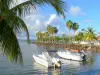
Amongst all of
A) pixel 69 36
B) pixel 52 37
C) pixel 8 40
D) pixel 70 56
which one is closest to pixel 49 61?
pixel 70 56

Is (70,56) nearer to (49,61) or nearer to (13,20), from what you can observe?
(49,61)

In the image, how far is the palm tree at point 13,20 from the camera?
922 cm

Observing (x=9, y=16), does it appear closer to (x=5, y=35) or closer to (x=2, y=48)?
(x=5, y=35)

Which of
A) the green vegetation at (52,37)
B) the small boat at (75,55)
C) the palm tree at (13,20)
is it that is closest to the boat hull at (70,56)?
the small boat at (75,55)

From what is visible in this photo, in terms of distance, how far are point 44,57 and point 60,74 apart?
10.1 m

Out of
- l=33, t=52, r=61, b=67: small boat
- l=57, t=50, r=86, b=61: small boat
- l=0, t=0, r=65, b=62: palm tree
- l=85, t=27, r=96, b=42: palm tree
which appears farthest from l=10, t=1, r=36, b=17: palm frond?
l=85, t=27, r=96, b=42: palm tree

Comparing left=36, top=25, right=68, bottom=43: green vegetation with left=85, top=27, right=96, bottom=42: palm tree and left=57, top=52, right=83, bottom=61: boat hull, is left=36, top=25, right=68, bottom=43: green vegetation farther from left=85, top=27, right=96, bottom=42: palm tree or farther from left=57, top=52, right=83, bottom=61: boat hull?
left=57, top=52, right=83, bottom=61: boat hull

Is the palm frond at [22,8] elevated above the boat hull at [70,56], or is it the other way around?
the palm frond at [22,8]

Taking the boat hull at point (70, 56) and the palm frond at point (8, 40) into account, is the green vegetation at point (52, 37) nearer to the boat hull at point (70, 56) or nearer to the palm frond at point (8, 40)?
the boat hull at point (70, 56)

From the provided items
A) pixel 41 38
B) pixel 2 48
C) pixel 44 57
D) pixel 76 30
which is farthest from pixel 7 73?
pixel 41 38

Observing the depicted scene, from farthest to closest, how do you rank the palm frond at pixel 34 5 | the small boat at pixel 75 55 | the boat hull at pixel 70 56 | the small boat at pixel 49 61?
the small boat at pixel 75 55, the boat hull at pixel 70 56, the small boat at pixel 49 61, the palm frond at pixel 34 5

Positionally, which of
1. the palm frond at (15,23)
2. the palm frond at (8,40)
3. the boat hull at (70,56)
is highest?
the palm frond at (15,23)

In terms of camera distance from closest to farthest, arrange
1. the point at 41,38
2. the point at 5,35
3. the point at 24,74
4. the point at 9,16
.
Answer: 1. the point at 9,16
2. the point at 5,35
3. the point at 24,74
4. the point at 41,38

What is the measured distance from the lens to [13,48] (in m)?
9.97
